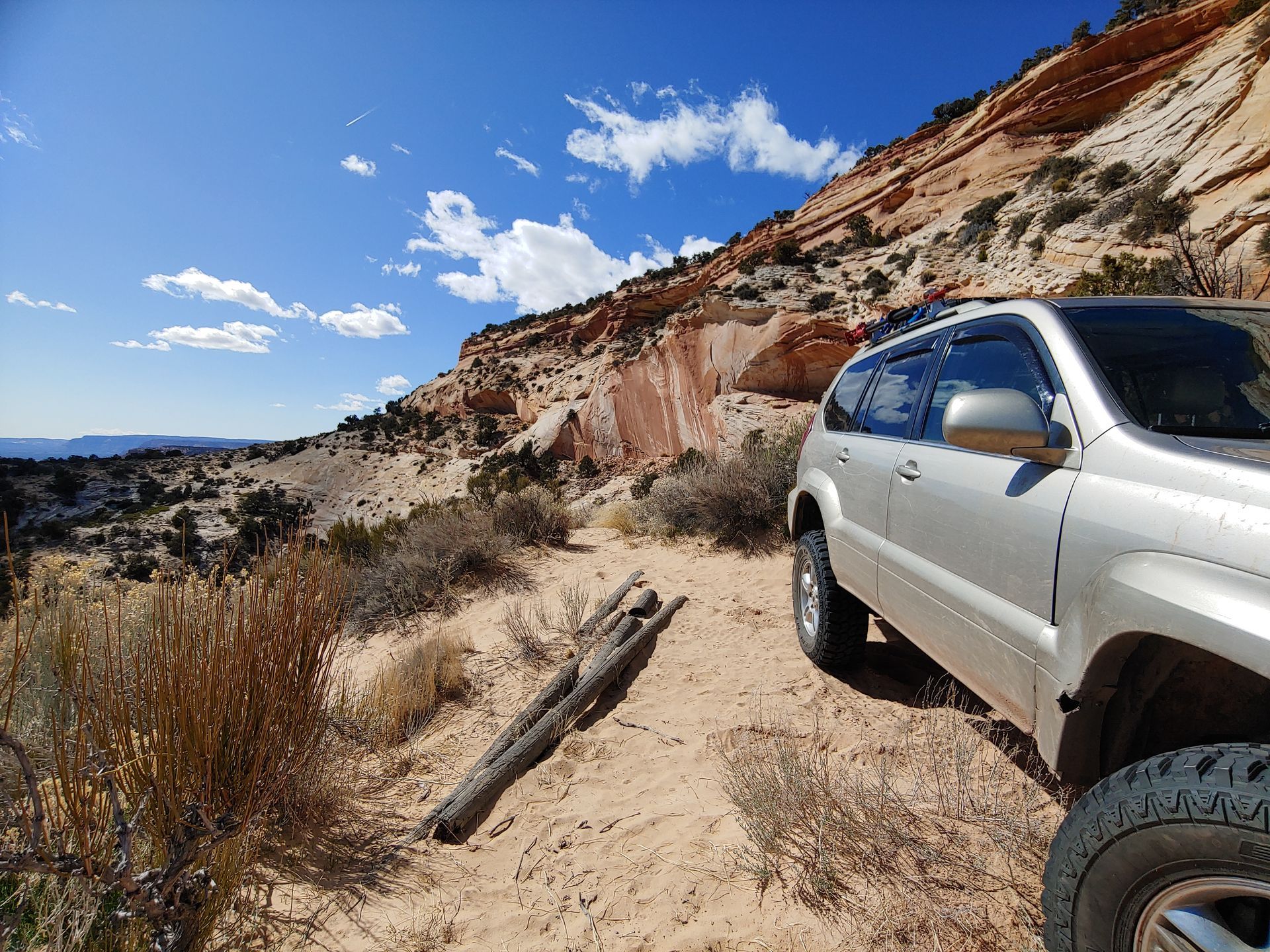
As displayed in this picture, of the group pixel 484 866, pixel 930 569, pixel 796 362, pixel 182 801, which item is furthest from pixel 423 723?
pixel 796 362

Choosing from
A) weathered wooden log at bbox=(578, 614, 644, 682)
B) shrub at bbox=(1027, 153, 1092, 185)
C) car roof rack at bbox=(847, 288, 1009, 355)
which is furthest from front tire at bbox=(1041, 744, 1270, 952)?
shrub at bbox=(1027, 153, 1092, 185)

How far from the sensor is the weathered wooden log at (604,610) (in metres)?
5.10

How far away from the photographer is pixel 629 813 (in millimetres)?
2797

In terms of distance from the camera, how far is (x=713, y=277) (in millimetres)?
32281

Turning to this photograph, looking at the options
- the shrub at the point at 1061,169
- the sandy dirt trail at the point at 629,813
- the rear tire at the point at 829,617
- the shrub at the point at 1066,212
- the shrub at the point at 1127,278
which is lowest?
the sandy dirt trail at the point at 629,813

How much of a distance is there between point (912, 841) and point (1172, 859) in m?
1.02

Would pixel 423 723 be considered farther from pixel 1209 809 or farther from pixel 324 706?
pixel 1209 809

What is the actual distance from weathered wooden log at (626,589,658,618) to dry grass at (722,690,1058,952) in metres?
2.65

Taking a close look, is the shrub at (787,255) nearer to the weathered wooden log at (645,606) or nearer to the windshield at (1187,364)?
the weathered wooden log at (645,606)

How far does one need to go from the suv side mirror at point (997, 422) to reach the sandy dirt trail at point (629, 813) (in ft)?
5.39

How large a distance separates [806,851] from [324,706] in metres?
2.84

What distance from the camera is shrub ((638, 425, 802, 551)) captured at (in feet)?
24.5

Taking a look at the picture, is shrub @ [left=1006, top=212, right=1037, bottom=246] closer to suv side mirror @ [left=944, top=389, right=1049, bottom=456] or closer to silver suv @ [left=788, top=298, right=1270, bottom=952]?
silver suv @ [left=788, top=298, right=1270, bottom=952]

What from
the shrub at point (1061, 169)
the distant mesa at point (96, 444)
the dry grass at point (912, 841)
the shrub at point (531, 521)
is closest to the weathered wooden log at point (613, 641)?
the dry grass at point (912, 841)
